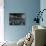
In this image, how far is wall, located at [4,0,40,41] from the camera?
17.3ft

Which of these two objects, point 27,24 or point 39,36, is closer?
point 39,36

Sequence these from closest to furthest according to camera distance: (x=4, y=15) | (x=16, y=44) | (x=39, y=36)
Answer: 1. (x=39, y=36)
2. (x=16, y=44)
3. (x=4, y=15)

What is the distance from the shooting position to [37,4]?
540 cm

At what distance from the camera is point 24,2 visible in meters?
5.34

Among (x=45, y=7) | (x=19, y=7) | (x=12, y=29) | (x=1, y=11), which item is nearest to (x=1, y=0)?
(x=1, y=11)

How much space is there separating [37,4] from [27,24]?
2.89ft

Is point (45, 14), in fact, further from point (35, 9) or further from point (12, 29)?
point (12, 29)

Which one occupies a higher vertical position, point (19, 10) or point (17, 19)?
point (19, 10)

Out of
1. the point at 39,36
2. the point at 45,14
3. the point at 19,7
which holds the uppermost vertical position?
the point at 19,7

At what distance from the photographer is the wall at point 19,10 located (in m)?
5.29

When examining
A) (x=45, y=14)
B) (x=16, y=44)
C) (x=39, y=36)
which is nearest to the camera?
(x=39, y=36)

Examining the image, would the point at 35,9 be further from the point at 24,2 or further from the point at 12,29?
the point at 12,29

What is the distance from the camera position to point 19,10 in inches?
210

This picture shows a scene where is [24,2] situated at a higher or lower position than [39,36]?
higher
